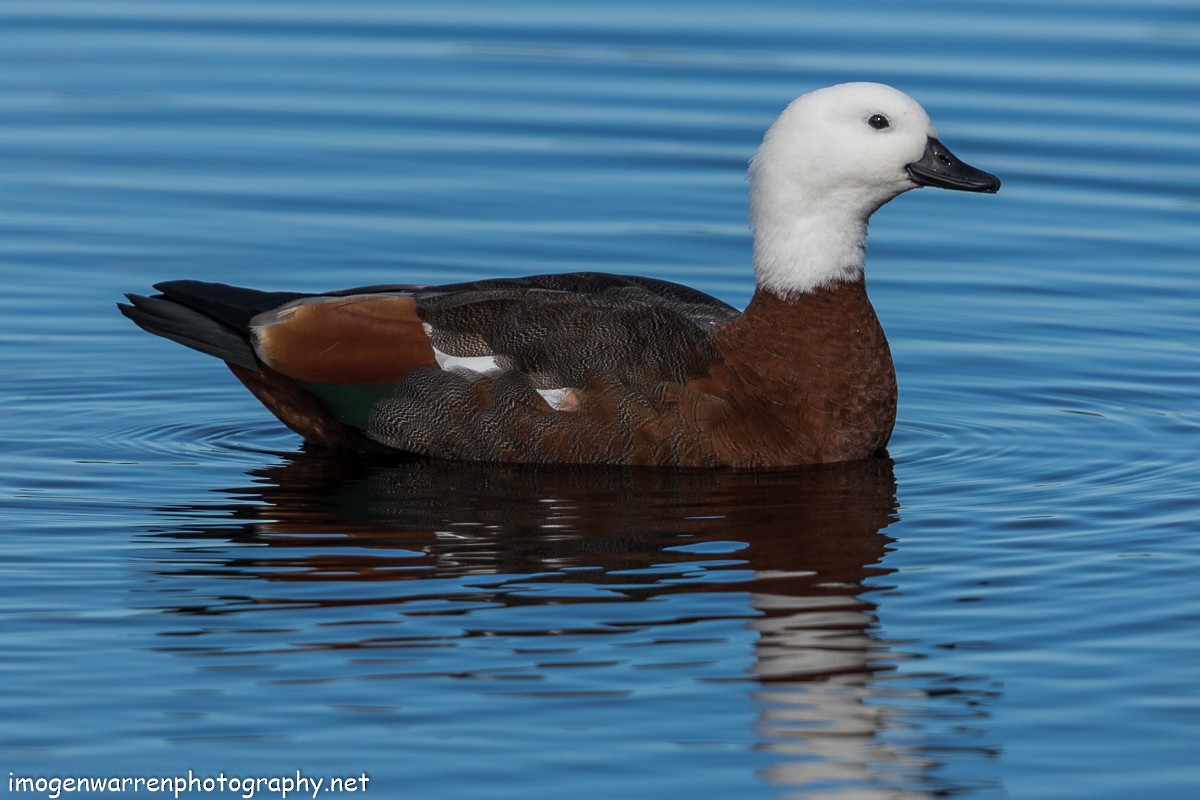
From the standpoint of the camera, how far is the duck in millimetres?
10969

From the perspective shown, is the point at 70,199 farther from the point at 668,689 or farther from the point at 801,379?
the point at 668,689

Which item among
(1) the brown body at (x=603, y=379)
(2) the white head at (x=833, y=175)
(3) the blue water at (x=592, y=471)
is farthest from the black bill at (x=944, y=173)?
(3) the blue water at (x=592, y=471)

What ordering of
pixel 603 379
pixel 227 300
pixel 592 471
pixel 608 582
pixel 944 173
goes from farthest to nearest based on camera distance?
pixel 227 300 → pixel 944 173 → pixel 592 471 → pixel 603 379 → pixel 608 582

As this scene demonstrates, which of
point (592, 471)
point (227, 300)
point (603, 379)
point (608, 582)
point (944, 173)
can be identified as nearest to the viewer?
point (608, 582)

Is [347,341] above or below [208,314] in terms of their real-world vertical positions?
below

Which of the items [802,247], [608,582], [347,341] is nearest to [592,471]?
[347,341]

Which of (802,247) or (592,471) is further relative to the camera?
(802,247)

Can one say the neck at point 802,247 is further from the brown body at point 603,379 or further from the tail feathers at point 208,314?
the tail feathers at point 208,314

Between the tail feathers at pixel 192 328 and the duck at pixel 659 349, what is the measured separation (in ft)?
0.05

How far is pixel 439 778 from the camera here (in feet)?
24.5

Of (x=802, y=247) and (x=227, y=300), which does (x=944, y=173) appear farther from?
(x=227, y=300)

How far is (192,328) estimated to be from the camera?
11.6 meters

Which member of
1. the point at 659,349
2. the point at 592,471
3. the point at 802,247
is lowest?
the point at 592,471

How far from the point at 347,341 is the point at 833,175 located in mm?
2431
